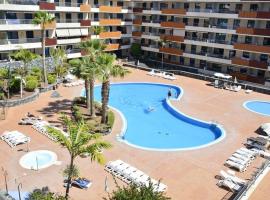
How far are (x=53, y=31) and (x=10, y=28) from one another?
853cm

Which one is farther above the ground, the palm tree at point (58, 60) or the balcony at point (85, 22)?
the balcony at point (85, 22)

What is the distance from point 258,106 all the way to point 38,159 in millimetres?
29953

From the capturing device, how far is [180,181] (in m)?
23.6

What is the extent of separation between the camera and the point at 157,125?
36250 mm

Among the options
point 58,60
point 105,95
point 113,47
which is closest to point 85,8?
point 113,47

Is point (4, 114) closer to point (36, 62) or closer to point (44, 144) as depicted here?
point (44, 144)

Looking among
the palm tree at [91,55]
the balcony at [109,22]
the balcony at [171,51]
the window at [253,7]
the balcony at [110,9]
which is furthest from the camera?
the balcony at [109,22]

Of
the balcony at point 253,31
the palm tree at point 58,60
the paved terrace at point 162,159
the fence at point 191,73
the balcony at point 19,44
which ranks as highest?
the balcony at point 253,31

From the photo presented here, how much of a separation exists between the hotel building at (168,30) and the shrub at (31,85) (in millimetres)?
9849

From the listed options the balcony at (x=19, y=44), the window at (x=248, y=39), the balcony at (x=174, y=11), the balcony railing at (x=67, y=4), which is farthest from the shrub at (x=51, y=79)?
the window at (x=248, y=39)

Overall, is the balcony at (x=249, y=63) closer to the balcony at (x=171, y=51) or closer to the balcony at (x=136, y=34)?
the balcony at (x=171, y=51)

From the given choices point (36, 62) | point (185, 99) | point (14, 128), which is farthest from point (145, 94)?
point (14, 128)

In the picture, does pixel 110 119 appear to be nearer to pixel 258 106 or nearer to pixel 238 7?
pixel 258 106

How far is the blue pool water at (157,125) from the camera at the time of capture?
3186cm
